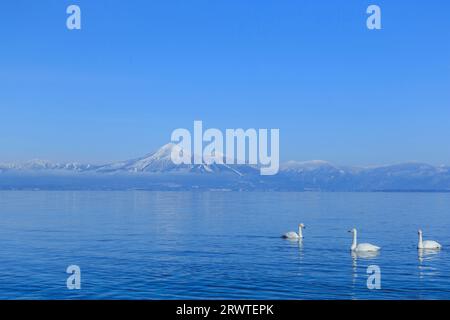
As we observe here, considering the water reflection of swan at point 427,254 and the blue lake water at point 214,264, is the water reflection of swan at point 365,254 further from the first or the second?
the water reflection of swan at point 427,254

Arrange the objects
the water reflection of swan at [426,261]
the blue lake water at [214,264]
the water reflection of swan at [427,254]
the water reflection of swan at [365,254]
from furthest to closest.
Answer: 1. the water reflection of swan at [365,254]
2. the water reflection of swan at [427,254]
3. the water reflection of swan at [426,261]
4. the blue lake water at [214,264]

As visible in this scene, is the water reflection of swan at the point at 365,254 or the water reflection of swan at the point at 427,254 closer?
the water reflection of swan at the point at 427,254

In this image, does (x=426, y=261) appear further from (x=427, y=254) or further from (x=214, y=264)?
(x=214, y=264)

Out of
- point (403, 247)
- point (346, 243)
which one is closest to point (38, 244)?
point (346, 243)

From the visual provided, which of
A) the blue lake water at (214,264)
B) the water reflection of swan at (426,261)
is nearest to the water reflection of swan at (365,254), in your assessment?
the blue lake water at (214,264)

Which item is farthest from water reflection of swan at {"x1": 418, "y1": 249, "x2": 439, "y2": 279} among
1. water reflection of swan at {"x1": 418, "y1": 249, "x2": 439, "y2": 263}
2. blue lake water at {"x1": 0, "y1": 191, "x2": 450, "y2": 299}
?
blue lake water at {"x1": 0, "y1": 191, "x2": 450, "y2": 299}

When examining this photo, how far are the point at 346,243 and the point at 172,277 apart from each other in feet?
99.1

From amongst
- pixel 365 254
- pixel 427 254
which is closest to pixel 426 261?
pixel 427 254

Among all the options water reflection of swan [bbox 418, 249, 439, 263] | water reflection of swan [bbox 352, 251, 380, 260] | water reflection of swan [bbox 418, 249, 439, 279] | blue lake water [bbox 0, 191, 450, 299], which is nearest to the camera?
blue lake water [bbox 0, 191, 450, 299]

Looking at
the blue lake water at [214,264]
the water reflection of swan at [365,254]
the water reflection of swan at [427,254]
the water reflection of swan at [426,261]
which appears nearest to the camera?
the blue lake water at [214,264]

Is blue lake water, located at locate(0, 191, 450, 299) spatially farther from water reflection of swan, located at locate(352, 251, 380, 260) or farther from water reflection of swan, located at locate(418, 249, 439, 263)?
water reflection of swan, located at locate(352, 251, 380, 260)

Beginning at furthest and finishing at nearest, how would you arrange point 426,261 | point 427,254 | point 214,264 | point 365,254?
point 427,254, point 365,254, point 426,261, point 214,264

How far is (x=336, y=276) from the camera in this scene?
154ft
